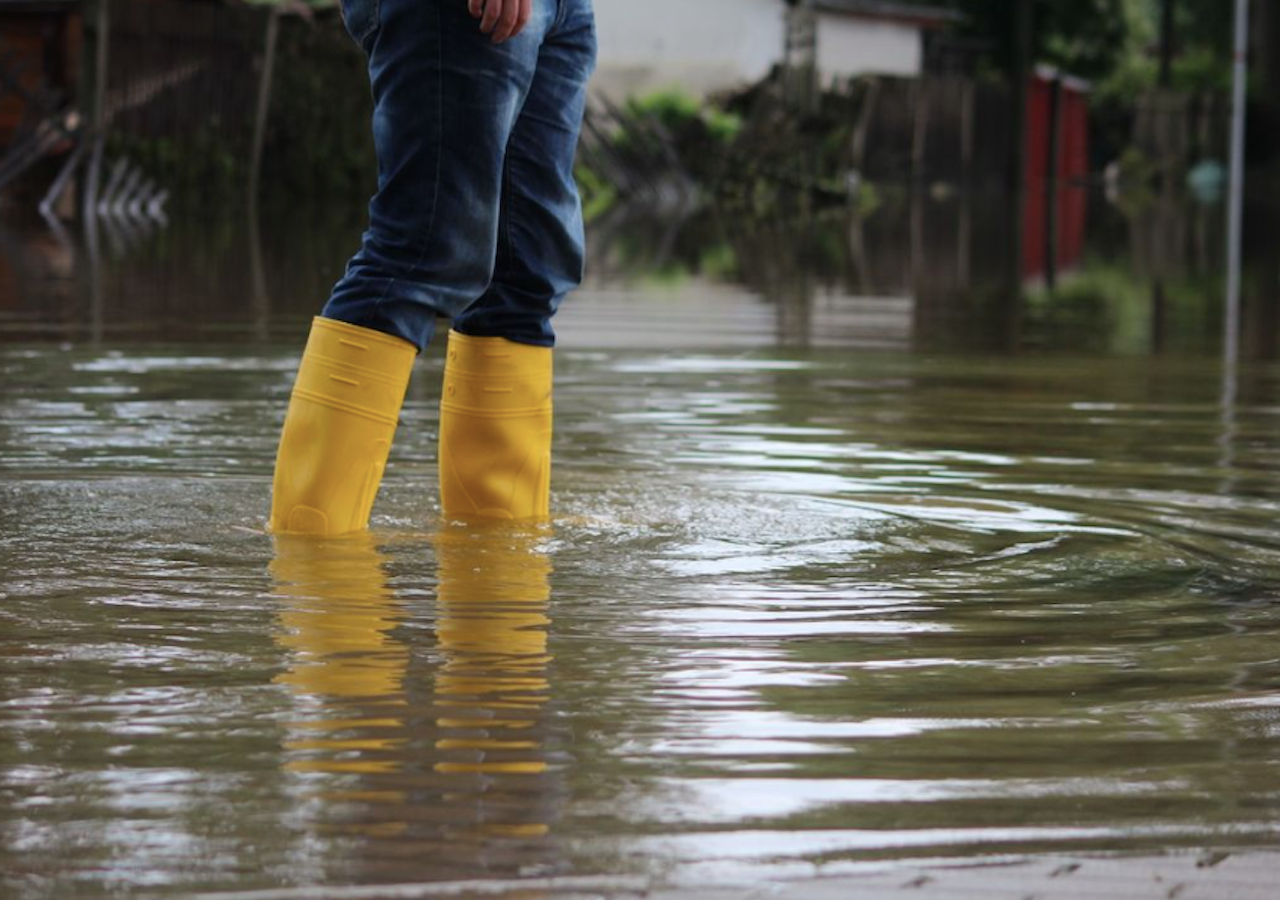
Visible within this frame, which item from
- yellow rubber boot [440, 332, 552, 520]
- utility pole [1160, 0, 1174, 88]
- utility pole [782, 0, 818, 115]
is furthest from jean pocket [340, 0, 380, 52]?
utility pole [1160, 0, 1174, 88]

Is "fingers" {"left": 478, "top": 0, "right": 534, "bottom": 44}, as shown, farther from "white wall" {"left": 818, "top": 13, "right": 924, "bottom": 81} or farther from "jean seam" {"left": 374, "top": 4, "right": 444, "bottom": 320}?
"white wall" {"left": 818, "top": 13, "right": 924, "bottom": 81}

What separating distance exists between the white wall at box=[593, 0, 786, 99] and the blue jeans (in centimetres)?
3212

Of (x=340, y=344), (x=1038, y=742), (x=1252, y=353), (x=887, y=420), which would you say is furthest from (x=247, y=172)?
(x=1038, y=742)

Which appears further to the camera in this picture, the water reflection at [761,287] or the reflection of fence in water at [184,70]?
the reflection of fence in water at [184,70]

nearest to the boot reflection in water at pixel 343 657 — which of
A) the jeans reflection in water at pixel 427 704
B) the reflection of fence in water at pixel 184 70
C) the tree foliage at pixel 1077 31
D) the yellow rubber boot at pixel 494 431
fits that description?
the jeans reflection in water at pixel 427 704

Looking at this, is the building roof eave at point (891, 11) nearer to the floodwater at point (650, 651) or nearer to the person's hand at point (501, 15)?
the floodwater at point (650, 651)

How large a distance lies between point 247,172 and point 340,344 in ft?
62.1

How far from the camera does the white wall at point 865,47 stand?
135 ft

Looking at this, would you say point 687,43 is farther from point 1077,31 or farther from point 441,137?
point 441,137

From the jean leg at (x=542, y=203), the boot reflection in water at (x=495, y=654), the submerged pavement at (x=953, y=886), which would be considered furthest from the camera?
the jean leg at (x=542, y=203)

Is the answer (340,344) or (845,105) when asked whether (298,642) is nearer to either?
(340,344)

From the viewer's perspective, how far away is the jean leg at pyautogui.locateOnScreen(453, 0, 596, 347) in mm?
3662

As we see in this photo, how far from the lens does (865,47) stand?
4181cm

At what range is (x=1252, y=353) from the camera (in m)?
7.20
